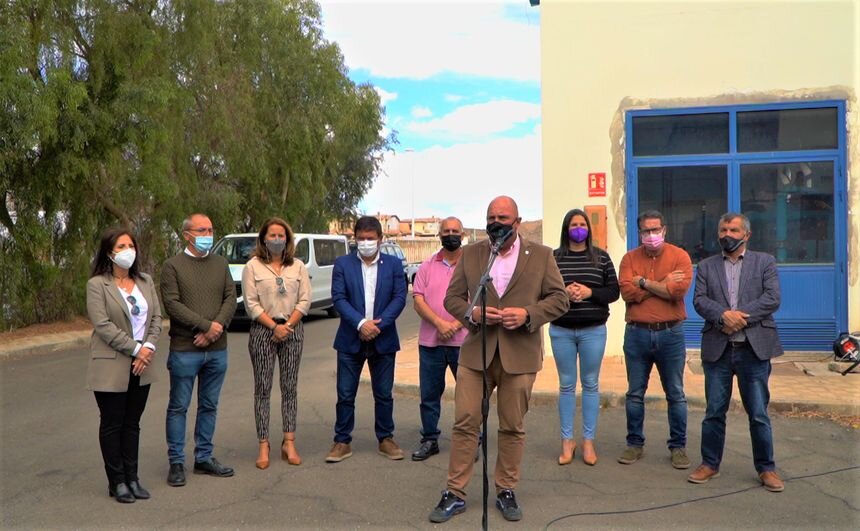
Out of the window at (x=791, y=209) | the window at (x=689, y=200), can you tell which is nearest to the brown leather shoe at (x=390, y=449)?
the window at (x=689, y=200)

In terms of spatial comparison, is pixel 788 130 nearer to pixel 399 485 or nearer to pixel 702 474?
pixel 702 474

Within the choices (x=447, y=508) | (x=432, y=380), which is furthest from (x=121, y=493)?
(x=432, y=380)

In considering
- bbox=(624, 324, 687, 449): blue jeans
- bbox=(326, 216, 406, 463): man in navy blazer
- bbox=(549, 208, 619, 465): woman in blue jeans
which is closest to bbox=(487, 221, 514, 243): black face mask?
bbox=(549, 208, 619, 465): woman in blue jeans

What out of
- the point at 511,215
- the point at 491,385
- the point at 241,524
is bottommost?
the point at 241,524

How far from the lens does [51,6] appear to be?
42.8 feet

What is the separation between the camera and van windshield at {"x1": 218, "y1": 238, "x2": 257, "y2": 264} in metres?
15.8

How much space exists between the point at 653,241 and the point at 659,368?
0.97 meters

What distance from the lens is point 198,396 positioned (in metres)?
5.61

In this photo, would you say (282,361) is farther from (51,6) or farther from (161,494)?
(51,6)

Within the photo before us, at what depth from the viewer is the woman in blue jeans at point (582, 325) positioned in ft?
19.3

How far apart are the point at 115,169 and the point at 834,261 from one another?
12211 mm

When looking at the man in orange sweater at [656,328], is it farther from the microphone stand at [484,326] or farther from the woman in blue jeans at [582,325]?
the microphone stand at [484,326]

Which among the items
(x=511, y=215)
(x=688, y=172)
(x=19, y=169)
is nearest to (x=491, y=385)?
(x=511, y=215)

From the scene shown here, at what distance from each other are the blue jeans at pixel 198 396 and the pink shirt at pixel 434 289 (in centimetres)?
158
